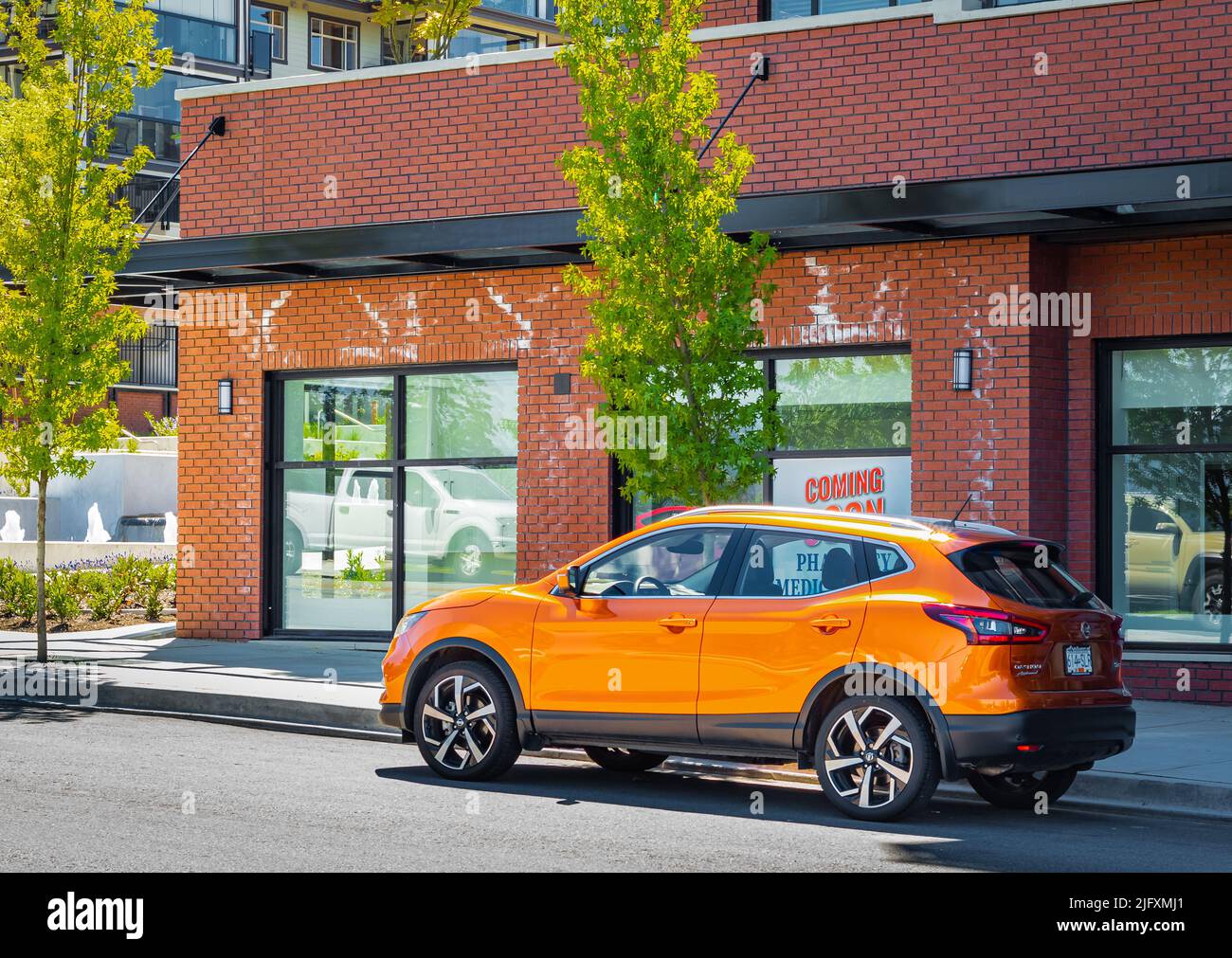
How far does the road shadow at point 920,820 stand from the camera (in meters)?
8.42

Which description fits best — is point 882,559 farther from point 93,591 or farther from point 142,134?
point 142,134

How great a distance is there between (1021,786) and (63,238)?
10.9m

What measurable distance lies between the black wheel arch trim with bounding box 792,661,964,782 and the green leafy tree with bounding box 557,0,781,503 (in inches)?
145

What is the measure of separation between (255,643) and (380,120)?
561cm

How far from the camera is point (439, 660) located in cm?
1088

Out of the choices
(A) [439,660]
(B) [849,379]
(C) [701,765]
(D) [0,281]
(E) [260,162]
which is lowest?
(C) [701,765]

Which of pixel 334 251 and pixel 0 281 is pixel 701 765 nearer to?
pixel 334 251

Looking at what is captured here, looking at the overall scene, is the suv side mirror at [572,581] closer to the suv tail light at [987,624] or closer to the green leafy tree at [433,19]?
the suv tail light at [987,624]

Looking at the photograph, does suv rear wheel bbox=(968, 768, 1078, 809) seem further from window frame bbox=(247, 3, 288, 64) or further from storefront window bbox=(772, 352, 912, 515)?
window frame bbox=(247, 3, 288, 64)

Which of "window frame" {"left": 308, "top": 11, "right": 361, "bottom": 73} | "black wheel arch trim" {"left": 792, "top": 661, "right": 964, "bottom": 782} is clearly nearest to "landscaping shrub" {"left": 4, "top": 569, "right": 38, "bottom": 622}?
"black wheel arch trim" {"left": 792, "top": 661, "right": 964, "bottom": 782}

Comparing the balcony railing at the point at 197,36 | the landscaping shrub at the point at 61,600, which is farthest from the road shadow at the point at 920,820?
the balcony railing at the point at 197,36

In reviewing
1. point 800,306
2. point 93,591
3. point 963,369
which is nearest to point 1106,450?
point 963,369

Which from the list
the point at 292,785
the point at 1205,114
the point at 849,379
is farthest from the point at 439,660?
the point at 1205,114

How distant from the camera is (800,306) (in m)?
15.8
